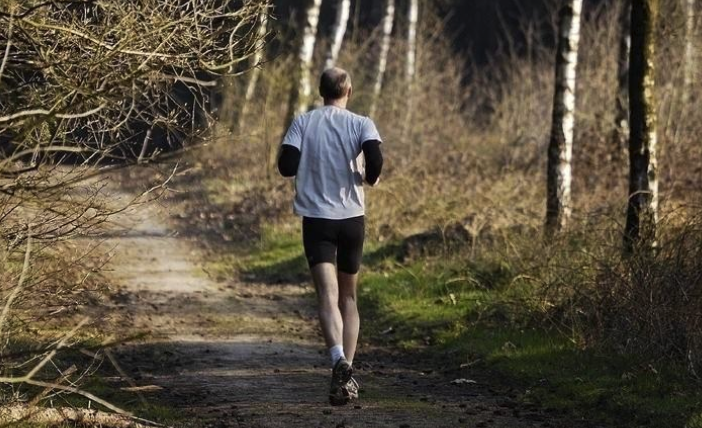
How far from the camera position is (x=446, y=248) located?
47.0 feet

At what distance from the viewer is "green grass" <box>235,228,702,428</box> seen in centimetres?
834

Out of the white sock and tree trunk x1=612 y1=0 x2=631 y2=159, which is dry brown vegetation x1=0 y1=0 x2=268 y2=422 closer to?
the white sock

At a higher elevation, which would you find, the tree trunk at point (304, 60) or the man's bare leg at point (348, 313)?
the tree trunk at point (304, 60)

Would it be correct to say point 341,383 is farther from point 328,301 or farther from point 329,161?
point 329,161

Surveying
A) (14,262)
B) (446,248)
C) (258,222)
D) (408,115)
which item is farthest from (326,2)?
(14,262)

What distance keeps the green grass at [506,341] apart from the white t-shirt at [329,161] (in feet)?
6.26

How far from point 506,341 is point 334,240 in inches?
103

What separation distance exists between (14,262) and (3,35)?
158cm

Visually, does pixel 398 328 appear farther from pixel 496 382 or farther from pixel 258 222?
pixel 258 222

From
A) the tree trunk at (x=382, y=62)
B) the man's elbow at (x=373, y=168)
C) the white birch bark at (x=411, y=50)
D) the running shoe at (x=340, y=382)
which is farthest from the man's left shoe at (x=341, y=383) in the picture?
the tree trunk at (x=382, y=62)

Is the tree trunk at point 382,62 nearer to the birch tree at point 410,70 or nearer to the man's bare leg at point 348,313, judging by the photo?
the birch tree at point 410,70

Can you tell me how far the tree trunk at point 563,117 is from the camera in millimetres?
13969

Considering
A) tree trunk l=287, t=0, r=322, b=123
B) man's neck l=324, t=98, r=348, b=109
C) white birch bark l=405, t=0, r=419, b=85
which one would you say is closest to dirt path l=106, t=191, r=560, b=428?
man's neck l=324, t=98, r=348, b=109

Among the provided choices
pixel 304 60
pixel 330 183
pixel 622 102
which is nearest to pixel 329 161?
pixel 330 183
